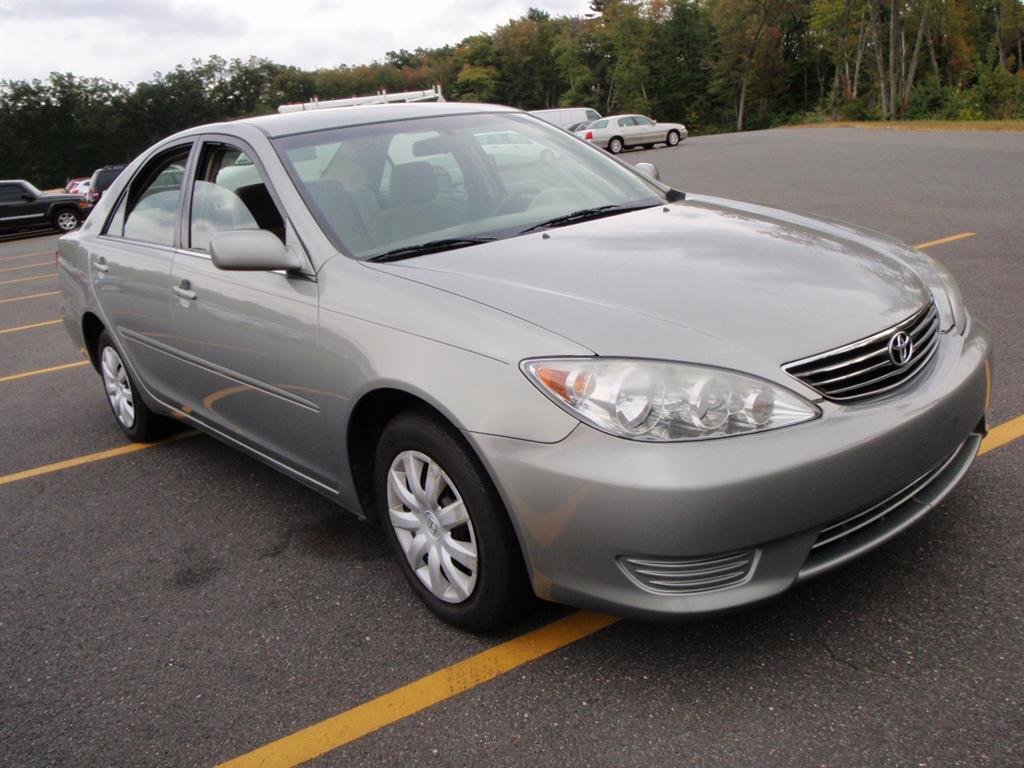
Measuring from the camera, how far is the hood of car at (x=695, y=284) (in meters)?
2.53

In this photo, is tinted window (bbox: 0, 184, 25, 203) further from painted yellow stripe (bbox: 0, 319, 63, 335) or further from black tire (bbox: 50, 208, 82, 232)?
painted yellow stripe (bbox: 0, 319, 63, 335)

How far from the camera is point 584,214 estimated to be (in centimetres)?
369

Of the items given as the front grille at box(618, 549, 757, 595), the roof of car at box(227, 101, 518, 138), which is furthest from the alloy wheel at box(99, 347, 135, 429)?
the front grille at box(618, 549, 757, 595)

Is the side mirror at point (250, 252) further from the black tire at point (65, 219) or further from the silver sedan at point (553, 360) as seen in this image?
the black tire at point (65, 219)

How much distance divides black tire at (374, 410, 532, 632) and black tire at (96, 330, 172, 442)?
2543 mm

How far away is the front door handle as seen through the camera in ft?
13.0

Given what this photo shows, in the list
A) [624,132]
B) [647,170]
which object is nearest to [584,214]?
[647,170]

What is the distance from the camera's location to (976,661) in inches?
98.1

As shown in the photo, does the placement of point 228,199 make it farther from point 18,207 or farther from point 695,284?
point 18,207

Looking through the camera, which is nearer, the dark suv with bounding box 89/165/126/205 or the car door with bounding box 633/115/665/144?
the dark suv with bounding box 89/165/126/205

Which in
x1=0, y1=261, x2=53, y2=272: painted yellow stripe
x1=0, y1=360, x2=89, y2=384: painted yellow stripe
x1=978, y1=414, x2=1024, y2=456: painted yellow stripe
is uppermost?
x1=978, y1=414, x2=1024, y2=456: painted yellow stripe

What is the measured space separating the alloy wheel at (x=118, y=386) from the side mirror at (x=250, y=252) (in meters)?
2.09

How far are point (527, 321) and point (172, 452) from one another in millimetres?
3154

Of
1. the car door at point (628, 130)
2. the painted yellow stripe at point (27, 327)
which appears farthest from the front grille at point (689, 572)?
the car door at point (628, 130)
